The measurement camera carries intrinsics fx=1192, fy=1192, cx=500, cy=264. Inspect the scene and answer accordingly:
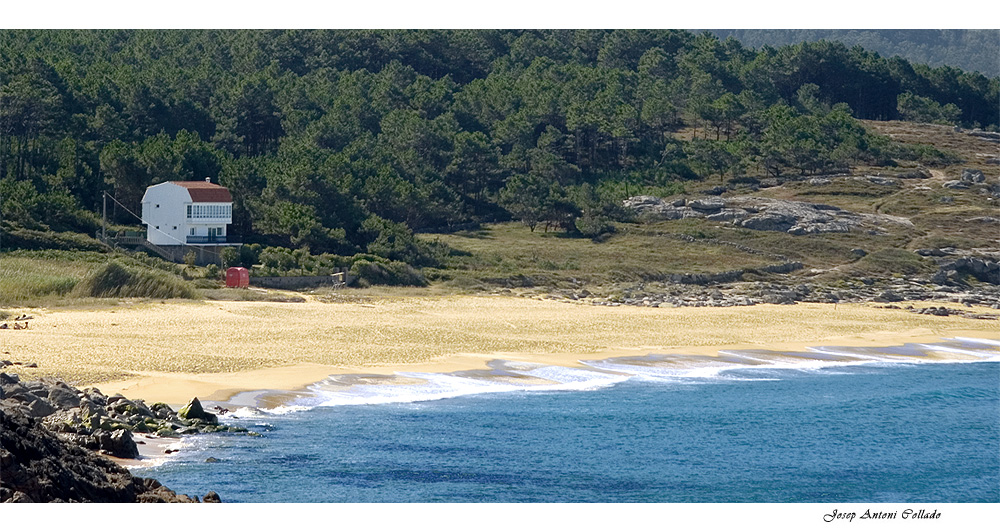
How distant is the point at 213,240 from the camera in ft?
197

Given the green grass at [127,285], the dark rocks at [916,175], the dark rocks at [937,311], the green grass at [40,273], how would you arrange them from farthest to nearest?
the dark rocks at [916,175] → the dark rocks at [937,311] → the green grass at [127,285] → the green grass at [40,273]

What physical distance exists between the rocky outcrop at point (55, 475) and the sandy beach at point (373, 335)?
8.54 meters

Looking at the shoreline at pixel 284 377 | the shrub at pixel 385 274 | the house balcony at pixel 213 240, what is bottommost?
the shoreline at pixel 284 377

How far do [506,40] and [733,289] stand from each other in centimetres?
7823

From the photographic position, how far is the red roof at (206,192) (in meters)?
60.0

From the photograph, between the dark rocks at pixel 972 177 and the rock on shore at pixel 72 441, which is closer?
the rock on shore at pixel 72 441

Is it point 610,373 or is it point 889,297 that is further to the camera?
point 889,297

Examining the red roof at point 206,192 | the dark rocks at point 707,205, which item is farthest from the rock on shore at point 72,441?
the dark rocks at point 707,205

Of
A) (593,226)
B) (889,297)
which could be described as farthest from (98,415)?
(593,226)

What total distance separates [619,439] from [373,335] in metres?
14.4

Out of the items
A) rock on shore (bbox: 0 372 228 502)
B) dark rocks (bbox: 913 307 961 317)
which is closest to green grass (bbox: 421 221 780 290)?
dark rocks (bbox: 913 307 961 317)

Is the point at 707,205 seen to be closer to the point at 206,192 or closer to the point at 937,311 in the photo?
the point at 937,311

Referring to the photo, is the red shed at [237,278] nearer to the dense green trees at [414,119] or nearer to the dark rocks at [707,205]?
the dense green trees at [414,119]

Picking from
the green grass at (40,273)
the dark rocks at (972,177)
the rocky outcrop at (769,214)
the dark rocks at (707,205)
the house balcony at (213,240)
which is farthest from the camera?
the dark rocks at (972,177)
